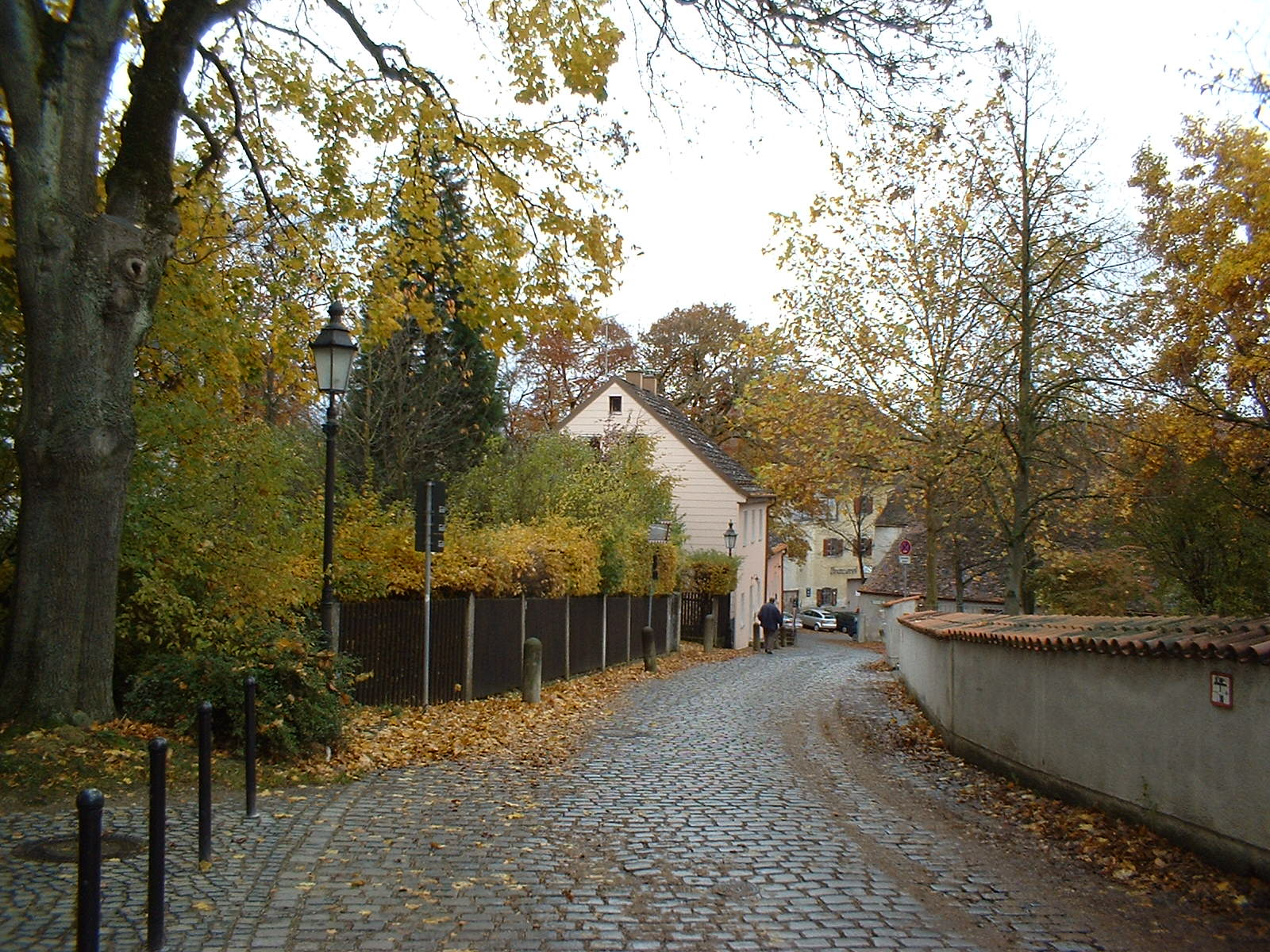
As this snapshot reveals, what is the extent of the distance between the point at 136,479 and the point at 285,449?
1470 millimetres

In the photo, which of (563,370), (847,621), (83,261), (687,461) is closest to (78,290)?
(83,261)

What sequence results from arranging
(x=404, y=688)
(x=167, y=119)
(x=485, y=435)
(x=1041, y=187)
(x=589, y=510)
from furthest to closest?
(x=485, y=435) < (x=589, y=510) < (x=1041, y=187) < (x=404, y=688) < (x=167, y=119)

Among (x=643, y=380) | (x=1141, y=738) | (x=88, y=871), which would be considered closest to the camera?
(x=88, y=871)

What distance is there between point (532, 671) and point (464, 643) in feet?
4.05

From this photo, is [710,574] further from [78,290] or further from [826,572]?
[826,572]

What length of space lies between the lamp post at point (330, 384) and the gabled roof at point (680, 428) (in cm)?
2833

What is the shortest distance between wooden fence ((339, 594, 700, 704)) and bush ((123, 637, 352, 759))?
1.94 m

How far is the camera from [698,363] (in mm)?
48000

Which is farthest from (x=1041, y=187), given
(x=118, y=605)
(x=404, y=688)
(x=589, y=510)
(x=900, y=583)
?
(x=900, y=583)

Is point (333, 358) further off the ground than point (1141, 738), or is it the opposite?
point (333, 358)

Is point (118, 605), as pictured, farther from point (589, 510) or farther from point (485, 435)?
point (485, 435)

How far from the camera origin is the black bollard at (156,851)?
4910 millimetres

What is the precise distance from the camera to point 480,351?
31.0 meters

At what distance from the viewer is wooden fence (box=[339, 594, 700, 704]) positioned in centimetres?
1341
